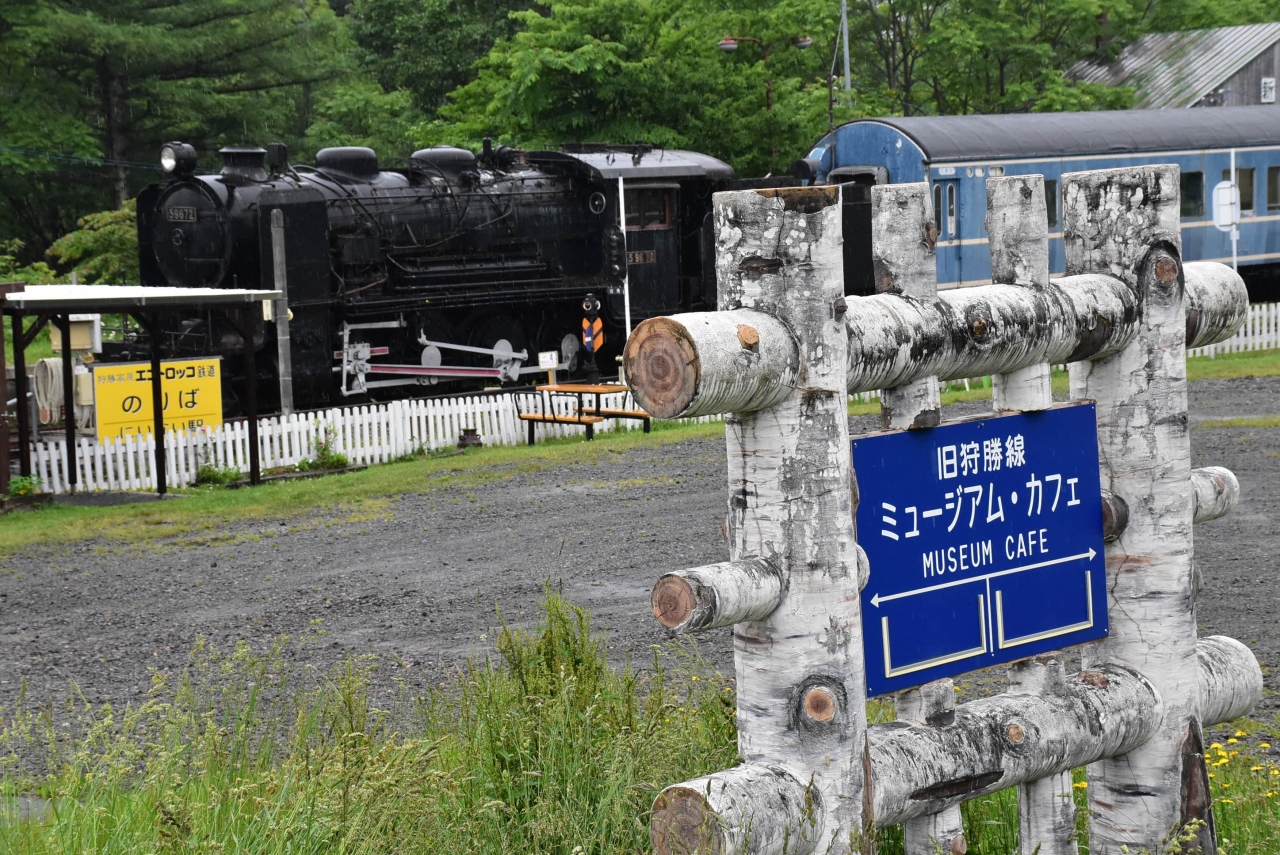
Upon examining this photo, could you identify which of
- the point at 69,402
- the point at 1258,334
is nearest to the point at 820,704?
the point at 69,402

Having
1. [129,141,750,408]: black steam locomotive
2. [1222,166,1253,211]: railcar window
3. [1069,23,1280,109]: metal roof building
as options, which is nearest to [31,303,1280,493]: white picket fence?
[129,141,750,408]: black steam locomotive

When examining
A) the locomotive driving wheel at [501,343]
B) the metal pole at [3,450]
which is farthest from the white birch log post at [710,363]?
the locomotive driving wheel at [501,343]

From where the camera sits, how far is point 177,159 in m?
20.2

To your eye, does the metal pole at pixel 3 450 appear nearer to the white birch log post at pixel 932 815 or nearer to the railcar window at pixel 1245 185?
the white birch log post at pixel 932 815

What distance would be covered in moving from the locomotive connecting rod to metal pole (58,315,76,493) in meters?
13.9

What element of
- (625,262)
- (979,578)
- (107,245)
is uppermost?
(107,245)

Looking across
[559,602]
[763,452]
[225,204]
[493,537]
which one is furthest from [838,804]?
[225,204]

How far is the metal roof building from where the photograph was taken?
37.8 m

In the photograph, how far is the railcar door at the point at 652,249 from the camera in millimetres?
23750

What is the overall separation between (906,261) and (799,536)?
3.30 ft

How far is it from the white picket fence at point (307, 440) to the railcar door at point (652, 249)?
4262 millimetres

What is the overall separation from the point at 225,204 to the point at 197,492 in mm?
5415

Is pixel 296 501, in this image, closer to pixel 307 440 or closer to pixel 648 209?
pixel 307 440

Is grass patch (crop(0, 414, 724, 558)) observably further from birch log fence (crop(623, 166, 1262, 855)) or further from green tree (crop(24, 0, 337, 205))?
green tree (crop(24, 0, 337, 205))
